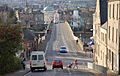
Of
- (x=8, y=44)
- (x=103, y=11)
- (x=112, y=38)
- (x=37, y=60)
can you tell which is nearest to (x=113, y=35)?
(x=112, y=38)

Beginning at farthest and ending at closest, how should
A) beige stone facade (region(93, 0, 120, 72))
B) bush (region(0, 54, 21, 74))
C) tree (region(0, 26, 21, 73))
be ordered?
beige stone facade (region(93, 0, 120, 72)), bush (region(0, 54, 21, 74)), tree (region(0, 26, 21, 73))

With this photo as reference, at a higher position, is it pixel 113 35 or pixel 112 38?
pixel 113 35

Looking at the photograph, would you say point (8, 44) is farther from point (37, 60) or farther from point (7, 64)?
point (37, 60)

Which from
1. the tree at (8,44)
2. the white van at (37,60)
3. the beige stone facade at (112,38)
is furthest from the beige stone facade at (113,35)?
the tree at (8,44)

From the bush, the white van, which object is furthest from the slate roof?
the bush

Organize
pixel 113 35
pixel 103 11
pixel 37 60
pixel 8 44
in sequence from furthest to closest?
pixel 103 11 < pixel 113 35 < pixel 37 60 < pixel 8 44

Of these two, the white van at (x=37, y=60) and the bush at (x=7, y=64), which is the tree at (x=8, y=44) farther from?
the white van at (x=37, y=60)

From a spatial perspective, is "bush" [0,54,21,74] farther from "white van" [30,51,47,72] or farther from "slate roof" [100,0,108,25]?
"slate roof" [100,0,108,25]

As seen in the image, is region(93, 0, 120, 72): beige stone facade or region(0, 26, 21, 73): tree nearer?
region(0, 26, 21, 73): tree

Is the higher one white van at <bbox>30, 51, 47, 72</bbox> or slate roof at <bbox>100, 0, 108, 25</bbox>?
slate roof at <bbox>100, 0, 108, 25</bbox>

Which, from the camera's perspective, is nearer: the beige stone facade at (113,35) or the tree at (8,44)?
the tree at (8,44)

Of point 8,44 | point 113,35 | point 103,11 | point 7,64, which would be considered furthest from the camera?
point 103,11

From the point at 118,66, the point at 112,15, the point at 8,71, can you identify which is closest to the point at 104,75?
the point at 118,66

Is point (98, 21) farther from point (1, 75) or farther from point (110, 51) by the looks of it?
point (1, 75)
